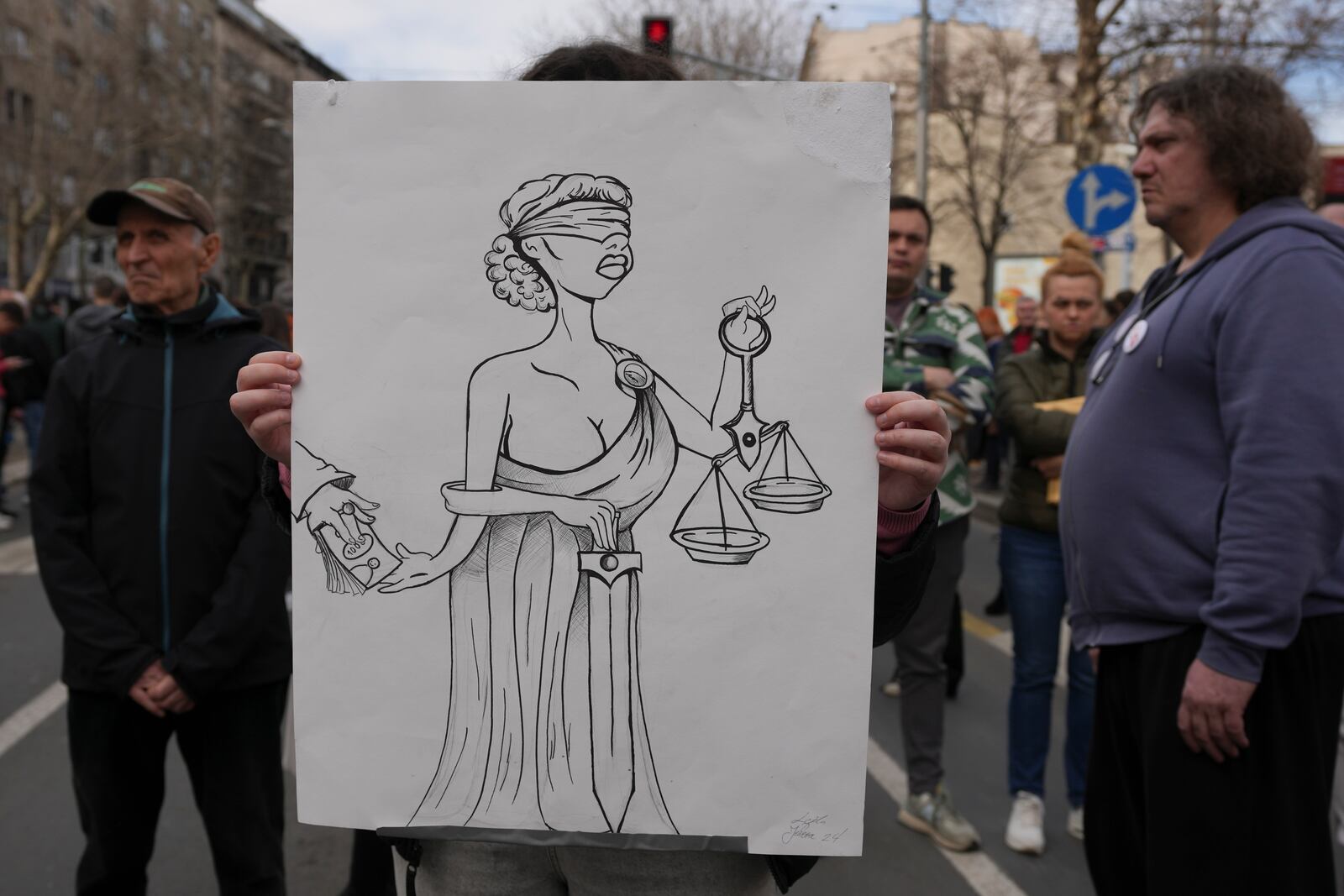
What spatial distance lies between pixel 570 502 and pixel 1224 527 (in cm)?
130

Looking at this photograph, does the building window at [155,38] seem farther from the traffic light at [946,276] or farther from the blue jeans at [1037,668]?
the blue jeans at [1037,668]

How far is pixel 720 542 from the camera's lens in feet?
3.88

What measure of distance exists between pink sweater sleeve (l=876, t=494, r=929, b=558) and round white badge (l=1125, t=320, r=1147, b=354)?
1.00 meters

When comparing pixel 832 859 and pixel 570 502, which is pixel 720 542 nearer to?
pixel 570 502

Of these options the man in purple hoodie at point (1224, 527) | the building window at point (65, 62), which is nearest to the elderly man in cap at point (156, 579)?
the man in purple hoodie at point (1224, 527)

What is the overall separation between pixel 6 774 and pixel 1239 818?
4.04 meters

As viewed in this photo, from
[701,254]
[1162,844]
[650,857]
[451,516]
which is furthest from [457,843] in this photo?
[1162,844]

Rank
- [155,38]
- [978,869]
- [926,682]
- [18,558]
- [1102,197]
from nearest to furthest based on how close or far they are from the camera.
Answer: [978,869], [926,682], [18,558], [1102,197], [155,38]

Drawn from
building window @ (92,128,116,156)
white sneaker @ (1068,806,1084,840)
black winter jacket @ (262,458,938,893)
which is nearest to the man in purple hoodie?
black winter jacket @ (262,458,938,893)

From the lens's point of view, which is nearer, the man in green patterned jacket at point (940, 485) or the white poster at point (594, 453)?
the white poster at point (594, 453)

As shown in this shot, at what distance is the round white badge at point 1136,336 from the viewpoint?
6.82 feet

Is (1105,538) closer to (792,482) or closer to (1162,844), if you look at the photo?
(1162,844)

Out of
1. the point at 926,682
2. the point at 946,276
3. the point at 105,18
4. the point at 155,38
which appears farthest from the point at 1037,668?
the point at 155,38

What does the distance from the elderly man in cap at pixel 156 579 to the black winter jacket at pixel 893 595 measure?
1.18 metres
